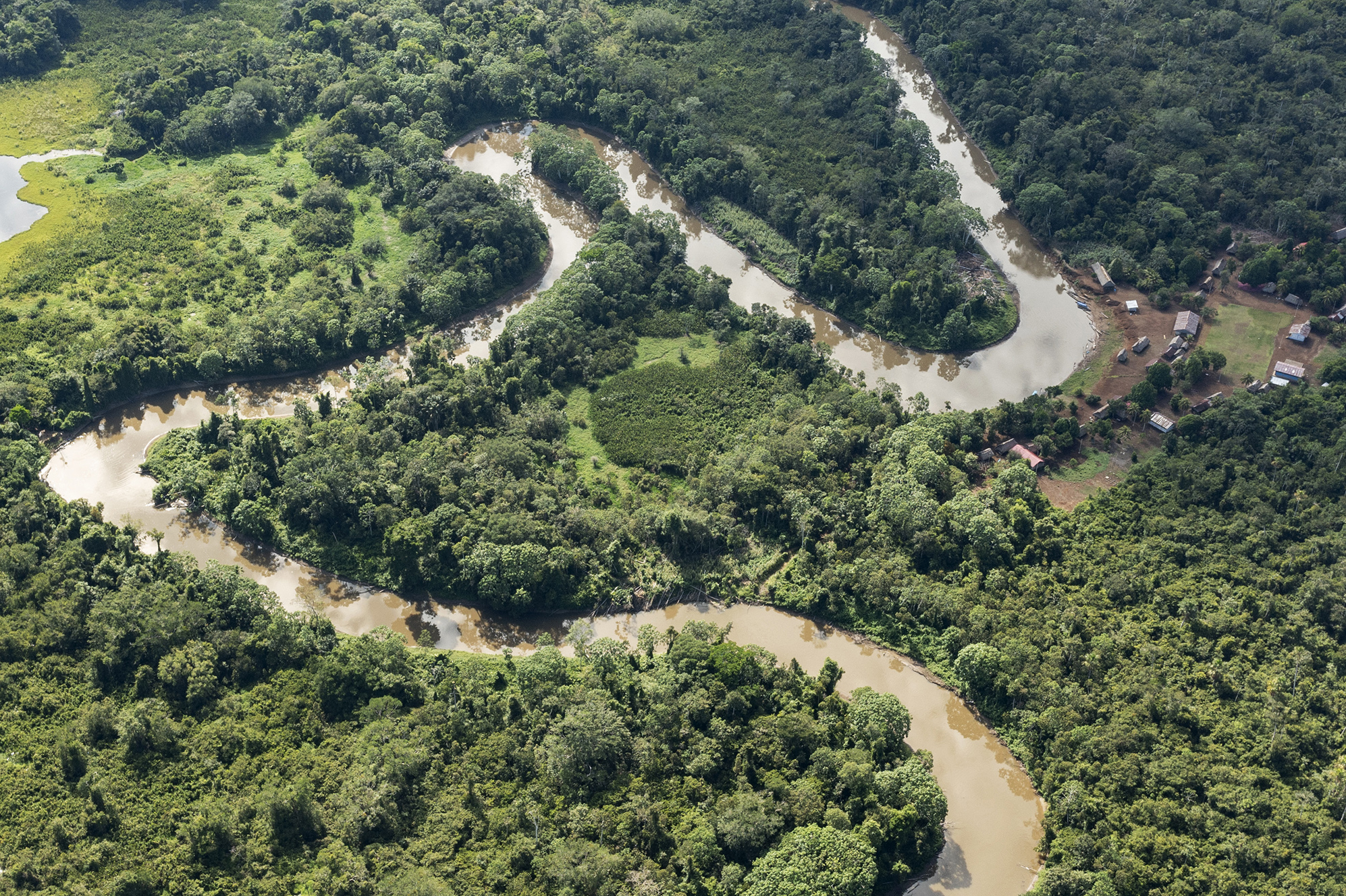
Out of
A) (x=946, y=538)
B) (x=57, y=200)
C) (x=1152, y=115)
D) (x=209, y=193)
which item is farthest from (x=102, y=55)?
(x=1152, y=115)

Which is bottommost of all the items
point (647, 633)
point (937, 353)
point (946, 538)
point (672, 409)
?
point (647, 633)

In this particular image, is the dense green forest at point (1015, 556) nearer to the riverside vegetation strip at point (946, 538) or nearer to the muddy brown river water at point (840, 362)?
the riverside vegetation strip at point (946, 538)

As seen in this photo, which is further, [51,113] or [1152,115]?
[51,113]

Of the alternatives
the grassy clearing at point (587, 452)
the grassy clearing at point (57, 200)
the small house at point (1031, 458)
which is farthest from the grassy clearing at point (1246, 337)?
the grassy clearing at point (57, 200)

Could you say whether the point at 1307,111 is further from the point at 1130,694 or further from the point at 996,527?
the point at 1130,694

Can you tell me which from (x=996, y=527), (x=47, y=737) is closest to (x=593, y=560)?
(x=996, y=527)

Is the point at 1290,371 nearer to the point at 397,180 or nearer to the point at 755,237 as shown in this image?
the point at 755,237
